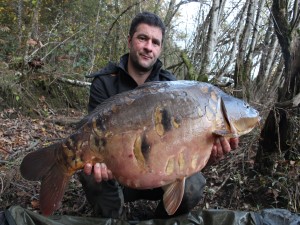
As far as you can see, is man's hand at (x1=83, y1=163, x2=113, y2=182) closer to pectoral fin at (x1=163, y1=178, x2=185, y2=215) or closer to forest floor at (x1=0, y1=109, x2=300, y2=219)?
pectoral fin at (x1=163, y1=178, x2=185, y2=215)

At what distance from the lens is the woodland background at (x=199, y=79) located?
2.55 m

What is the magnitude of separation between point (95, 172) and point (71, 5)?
829cm

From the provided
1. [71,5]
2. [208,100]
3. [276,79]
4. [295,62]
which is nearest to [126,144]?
[208,100]

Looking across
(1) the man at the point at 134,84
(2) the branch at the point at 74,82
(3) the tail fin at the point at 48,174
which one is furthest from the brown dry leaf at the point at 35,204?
(2) the branch at the point at 74,82

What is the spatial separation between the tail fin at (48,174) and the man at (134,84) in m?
0.45

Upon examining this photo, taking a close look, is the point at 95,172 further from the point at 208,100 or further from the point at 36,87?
the point at 36,87

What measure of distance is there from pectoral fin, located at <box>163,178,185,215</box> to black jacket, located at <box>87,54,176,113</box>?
35.2 inches

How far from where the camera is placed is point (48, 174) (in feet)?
5.31

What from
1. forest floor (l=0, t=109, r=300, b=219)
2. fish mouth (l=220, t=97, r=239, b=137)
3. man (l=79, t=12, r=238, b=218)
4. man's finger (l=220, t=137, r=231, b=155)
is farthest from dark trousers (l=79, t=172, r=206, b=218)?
fish mouth (l=220, t=97, r=239, b=137)

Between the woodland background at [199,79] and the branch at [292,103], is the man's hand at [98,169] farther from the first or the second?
the branch at [292,103]

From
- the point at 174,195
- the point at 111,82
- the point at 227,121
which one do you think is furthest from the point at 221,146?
the point at 111,82

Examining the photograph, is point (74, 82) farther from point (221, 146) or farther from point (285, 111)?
point (221, 146)

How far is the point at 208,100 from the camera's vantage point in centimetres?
164

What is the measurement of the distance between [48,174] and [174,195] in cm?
57
